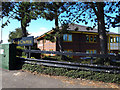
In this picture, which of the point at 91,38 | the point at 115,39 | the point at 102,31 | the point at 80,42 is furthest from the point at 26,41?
the point at 115,39

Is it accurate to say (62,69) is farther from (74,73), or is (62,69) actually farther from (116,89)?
(116,89)

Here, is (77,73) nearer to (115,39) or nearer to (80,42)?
(80,42)

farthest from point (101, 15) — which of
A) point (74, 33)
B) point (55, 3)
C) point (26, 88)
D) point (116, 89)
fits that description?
point (74, 33)

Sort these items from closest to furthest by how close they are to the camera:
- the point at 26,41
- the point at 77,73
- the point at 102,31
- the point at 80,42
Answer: the point at 77,73 < the point at 102,31 < the point at 26,41 < the point at 80,42

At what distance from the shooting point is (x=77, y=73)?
15.4 ft

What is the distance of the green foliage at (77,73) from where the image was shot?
164 inches

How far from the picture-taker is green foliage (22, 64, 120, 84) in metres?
4.17

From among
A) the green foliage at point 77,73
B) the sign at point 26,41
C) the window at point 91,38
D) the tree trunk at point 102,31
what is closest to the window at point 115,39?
the window at point 91,38

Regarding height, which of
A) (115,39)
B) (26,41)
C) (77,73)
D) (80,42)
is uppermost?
(115,39)

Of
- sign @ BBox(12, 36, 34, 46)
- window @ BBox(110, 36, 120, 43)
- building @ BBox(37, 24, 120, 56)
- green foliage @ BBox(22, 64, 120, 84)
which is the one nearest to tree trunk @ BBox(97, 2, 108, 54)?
green foliage @ BBox(22, 64, 120, 84)

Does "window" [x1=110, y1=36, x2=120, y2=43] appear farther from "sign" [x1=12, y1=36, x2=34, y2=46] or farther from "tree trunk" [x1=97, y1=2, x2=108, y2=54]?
"sign" [x1=12, y1=36, x2=34, y2=46]

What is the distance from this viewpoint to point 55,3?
6.95m

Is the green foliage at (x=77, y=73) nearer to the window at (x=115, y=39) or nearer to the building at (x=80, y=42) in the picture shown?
the building at (x=80, y=42)

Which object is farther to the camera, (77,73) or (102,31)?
(102,31)
